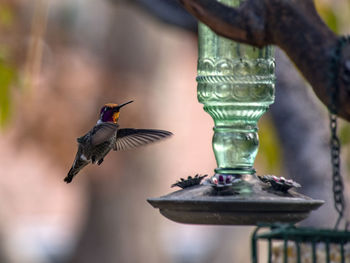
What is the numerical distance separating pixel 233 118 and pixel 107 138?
932 millimetres

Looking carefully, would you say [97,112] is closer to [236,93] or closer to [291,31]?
[236,93]

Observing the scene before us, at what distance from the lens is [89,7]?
12.2 meters

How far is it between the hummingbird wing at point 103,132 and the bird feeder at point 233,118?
729mm

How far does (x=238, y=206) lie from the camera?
120 inches

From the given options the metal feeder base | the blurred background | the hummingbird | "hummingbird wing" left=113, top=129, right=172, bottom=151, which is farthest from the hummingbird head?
the blurred background

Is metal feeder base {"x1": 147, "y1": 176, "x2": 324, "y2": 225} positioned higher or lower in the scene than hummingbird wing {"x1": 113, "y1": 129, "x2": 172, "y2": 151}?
lower


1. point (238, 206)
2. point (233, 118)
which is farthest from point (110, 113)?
point (238, 206)

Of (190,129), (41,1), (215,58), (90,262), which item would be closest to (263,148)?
(41,1)

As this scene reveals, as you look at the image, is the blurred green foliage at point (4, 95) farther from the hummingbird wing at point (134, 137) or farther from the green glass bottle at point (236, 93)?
the green glass bottle at point (236, 93)

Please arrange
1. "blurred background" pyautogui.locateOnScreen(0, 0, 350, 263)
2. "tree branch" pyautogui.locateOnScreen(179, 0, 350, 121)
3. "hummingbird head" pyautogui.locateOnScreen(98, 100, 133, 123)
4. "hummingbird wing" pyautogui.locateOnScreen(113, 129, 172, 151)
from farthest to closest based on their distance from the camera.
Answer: "blurred background" pyautogui.locateOnScreen(0, 0, 350, 263)
"hummingbird wing" pyautogui.locateOnScreen(113, 129, 172, 151)
"hummingbird head" pyautogui.locateOnScreen(98, 100, 133, 123)
"tree branch" pyautogui.locateOnScreen(179, 0, 350, 121)

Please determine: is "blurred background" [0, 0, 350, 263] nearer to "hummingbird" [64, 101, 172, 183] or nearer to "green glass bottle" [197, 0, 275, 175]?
"hummingbird" [64, 101, 172, 183]

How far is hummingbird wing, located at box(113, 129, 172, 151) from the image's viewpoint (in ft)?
14.3

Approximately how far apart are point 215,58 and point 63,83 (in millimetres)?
7901

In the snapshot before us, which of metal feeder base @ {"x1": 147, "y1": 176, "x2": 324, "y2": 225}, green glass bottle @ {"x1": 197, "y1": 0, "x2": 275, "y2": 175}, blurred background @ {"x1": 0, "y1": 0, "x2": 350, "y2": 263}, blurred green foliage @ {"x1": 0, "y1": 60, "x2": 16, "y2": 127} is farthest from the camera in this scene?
blurred background @ {"x1": 0, "y1": 0, "x2": 350, "y2": 263}
